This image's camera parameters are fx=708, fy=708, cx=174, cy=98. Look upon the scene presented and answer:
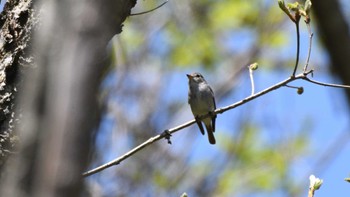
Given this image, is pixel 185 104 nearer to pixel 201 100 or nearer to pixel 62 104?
pixel 201 100

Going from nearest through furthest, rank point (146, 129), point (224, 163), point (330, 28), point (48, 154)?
point (48, 154), point (330, 28), point (146, 129), point (224, 163)

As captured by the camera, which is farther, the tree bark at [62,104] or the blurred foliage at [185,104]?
the blurred foliage at [185,104]

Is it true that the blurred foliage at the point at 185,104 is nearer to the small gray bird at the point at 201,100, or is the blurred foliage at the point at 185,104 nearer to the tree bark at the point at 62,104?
the small gray bird at the point at 201,100

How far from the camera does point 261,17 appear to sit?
9555 millimetres

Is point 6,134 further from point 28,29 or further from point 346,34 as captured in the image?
point 346,34

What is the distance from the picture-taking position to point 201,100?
19.1 ft

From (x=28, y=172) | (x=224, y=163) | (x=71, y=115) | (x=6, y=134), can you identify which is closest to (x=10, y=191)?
(x=28, y=172)

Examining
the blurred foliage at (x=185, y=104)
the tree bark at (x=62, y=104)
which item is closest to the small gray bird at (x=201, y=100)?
the blurred foliage at (x=185, y=104)

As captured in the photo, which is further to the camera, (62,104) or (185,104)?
(185,104)

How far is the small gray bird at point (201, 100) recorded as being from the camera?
18.9 feet

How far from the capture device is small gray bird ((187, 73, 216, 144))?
5758mm

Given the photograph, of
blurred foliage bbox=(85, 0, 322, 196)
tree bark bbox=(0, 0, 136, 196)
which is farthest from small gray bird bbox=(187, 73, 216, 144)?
tree bark bbox=(0, 0, 136, 196)

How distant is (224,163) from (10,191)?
7.13 meters

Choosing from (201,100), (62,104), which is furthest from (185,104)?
(62,104)
